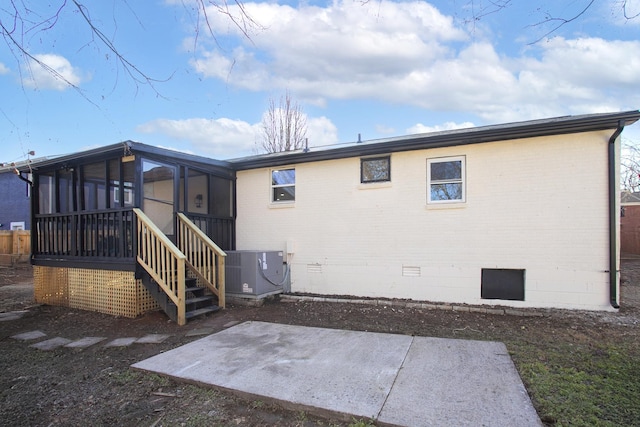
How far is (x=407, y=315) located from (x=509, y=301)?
6.45 ft

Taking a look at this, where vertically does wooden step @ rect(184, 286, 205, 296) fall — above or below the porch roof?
below

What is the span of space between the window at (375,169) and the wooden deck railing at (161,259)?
4073 millimetres

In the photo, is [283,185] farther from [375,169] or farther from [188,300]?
[188,300]

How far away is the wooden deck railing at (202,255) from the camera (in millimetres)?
6977

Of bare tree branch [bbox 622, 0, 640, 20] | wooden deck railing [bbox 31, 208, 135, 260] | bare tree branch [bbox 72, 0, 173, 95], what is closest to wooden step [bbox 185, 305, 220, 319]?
wooden deck railing [bbox 31, 208, 135, 260]

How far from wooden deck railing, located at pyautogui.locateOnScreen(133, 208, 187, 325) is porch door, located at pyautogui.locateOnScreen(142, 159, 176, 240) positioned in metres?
0.79

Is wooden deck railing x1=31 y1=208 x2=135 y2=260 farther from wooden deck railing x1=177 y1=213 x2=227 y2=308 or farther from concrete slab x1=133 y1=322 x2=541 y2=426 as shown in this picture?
concrete slab x1=133 y1=322 x2=541 y2=426

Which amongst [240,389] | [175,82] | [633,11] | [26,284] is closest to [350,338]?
[240,389]

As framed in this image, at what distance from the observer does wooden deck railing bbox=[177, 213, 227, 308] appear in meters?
6.98

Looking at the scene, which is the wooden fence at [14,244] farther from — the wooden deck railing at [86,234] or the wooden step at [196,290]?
the wooden step at [196,290]

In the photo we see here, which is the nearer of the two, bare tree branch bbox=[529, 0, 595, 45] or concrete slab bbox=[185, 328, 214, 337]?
bare tree branch bbox=[529, 0, 595, 45]

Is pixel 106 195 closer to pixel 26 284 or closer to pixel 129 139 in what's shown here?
pixel 129 139

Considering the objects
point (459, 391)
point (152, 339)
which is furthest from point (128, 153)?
point (459, 391)

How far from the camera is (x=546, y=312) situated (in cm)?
Result: 604
